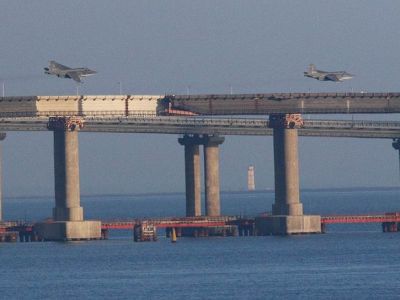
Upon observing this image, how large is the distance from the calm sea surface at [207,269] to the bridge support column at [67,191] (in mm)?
1821

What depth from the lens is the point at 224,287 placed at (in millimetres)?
137500

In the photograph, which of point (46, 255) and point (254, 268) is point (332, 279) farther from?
point (46, 255)

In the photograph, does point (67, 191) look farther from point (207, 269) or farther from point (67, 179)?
point (207, 269)

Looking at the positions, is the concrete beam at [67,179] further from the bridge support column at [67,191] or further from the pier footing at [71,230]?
the pier footing at [71,230]

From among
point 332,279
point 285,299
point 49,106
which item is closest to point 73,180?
point 49,106

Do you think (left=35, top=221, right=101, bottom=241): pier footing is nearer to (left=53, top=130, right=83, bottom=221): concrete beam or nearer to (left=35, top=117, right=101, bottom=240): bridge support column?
(left=35, top=117, right=101, bottom=240): bridge support column

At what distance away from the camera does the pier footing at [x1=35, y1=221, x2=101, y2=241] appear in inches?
7623

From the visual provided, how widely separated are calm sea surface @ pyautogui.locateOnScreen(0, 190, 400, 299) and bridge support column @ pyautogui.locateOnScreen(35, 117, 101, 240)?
182 centimetres

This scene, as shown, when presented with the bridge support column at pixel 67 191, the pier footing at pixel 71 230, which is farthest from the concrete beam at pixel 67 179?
the pier footing at pixel 71 230

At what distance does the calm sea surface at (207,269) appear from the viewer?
135 m

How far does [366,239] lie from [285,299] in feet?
234

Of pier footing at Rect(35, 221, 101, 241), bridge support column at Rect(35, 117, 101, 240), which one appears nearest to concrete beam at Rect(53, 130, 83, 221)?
bridge support column at Rect(35, 117, 101, 240)

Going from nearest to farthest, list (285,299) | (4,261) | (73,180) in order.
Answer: (285,299) < (4,261) < (73,180)

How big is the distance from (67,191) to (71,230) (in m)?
4.22
